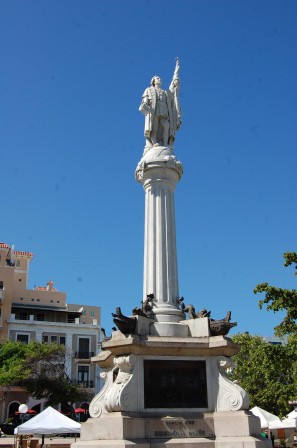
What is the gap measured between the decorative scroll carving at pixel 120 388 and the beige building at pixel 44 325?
36.7 m

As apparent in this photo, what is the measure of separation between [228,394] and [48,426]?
26.9 ft

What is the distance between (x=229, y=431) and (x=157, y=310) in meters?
3.11

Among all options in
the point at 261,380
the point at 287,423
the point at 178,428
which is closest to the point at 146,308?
the point at 178,428

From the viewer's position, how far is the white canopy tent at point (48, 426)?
16.9m

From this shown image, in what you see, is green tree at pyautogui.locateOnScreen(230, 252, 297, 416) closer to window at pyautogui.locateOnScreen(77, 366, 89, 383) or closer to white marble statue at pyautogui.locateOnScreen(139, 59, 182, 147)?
white marble statue at pyautogui.locateOnScreen(139, 59, 182, 147)

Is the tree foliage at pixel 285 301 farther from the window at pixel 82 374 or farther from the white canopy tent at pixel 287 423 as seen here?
the window at pixel 82 374

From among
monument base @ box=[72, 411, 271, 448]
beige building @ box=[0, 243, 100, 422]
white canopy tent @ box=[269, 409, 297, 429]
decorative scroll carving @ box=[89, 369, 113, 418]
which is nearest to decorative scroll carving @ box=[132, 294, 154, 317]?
decorative scroll carving @ box=[89, 369, 113, 418]

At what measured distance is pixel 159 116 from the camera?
14859 millimetres

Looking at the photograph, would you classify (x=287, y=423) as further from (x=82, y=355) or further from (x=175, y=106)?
(x=82, y=355)

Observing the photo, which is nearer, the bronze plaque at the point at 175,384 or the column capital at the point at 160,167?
the bronze plaque at the point at 175,384

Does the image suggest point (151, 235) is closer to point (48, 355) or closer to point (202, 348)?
point (202, 348)

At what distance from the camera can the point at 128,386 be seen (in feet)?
35.6

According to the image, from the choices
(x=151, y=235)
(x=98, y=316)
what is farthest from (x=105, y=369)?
(x=98, y=316)

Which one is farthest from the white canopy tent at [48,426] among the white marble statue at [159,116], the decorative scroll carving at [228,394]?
the white marble statue at [159,116]
